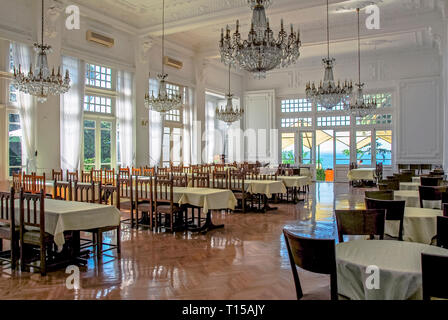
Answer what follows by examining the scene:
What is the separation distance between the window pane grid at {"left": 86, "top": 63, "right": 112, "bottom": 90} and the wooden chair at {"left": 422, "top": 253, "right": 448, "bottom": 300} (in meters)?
10.0

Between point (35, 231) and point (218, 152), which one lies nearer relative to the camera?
point (35, 231)

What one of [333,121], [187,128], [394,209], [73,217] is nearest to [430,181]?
[394,209]

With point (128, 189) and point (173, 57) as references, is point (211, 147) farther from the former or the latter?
point (128, 189)

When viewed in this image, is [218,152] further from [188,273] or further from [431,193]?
[188,273]

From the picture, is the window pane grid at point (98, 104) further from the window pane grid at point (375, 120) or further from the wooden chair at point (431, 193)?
the window pane grid at point (375, 120)

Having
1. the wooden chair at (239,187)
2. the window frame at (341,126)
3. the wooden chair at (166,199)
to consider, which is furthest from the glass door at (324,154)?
the wooden chair at (166,199)

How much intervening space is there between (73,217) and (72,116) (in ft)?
20.2

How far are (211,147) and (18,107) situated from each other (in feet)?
27.8

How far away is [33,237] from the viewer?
3.90 m

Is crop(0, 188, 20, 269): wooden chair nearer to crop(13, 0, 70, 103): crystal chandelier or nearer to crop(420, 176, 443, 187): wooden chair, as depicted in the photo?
crop(13, 0, 70, 103): crystal chandelier

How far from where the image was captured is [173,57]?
1291 centimetres

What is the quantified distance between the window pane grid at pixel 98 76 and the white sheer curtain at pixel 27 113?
6.22ft

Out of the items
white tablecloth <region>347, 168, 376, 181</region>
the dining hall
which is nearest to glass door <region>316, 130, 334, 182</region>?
the dining hall
